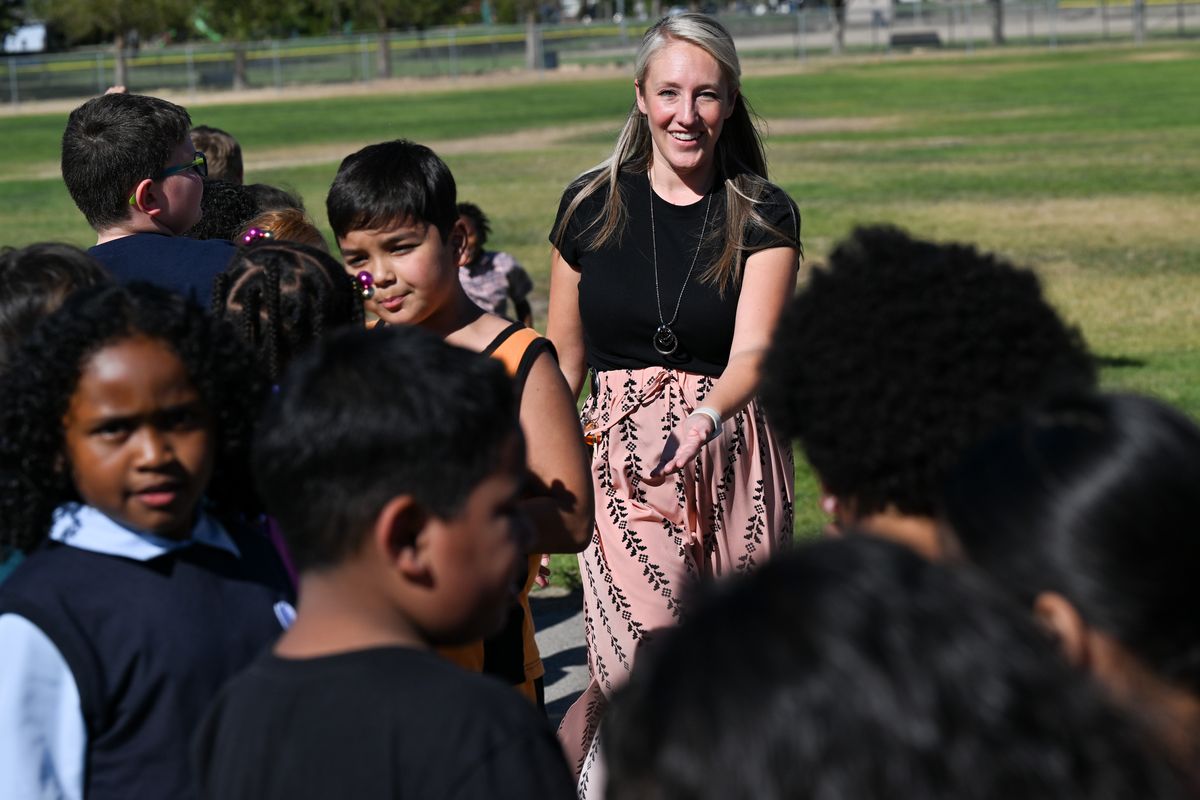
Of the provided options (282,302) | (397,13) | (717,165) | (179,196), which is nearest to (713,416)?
(717,165)

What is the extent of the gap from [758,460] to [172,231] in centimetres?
178

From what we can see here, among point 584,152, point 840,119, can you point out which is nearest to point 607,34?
point 840,119

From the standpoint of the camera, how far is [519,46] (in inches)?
2687

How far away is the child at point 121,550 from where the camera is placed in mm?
2264

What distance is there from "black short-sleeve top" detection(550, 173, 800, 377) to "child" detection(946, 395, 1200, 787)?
2718 mm

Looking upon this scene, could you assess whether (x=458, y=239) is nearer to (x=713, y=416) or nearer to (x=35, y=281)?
(x=713, y=416)

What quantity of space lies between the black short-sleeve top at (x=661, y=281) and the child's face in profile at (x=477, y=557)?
2.29 meters

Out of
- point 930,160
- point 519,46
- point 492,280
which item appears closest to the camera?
point 492,280

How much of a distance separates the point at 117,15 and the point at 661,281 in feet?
226

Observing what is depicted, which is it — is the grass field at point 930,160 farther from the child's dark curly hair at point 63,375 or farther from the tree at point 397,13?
the tree at point 397,13

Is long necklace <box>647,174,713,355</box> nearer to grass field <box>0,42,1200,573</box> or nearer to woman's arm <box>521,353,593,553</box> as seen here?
woman's arm <box>521,353,593,553</box>

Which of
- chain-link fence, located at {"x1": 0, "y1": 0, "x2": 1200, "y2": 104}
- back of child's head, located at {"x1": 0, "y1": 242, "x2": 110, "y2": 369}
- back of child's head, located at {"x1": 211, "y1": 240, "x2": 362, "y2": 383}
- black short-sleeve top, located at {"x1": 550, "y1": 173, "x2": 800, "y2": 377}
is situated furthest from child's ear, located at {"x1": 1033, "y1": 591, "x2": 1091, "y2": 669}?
chain-link fence, located at {"x1": 0, "y1": 0, "x2": 1200, "y2": 104}

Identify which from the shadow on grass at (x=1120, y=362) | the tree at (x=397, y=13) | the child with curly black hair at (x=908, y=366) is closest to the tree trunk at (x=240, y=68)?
the tree at (x=397, y=13)

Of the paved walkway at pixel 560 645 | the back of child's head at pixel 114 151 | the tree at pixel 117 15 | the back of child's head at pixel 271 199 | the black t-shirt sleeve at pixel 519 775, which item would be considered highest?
the tree at pixel 117 15
